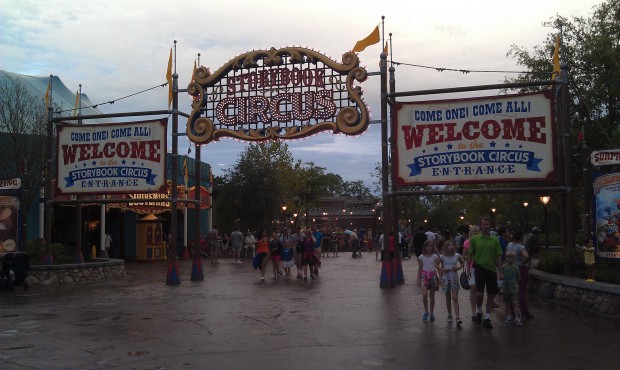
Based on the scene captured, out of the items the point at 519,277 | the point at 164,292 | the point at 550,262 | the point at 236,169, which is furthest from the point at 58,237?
the point at 519,277

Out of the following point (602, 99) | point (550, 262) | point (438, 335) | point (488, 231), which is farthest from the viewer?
point (602, 99)

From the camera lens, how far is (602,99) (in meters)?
25.8

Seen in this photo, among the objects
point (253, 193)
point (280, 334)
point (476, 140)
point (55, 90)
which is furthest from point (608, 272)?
point (55, 90)

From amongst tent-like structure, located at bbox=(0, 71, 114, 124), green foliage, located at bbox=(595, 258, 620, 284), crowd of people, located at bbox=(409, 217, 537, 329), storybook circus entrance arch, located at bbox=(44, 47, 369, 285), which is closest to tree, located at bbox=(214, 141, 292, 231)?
tent-like structure, located at bbox=(0, 71, 114, 124)

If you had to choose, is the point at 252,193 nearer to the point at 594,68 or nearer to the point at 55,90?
the point at 55,90

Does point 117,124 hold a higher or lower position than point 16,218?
higher

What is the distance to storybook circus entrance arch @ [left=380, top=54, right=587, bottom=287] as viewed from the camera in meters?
15.1

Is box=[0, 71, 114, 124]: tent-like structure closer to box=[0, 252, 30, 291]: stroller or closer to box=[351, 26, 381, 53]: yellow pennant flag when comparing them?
box=[0, 252, 30, 291]: stroller

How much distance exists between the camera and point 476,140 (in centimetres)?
1562

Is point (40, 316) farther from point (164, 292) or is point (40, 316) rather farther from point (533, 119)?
point (533, 119)

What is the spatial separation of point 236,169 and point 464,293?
2712cm

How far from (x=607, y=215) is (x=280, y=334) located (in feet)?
24.6

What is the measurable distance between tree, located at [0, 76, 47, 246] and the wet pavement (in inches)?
380

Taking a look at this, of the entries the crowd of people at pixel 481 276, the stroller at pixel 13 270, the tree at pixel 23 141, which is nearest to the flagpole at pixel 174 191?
the stroller at pixel 13 270
